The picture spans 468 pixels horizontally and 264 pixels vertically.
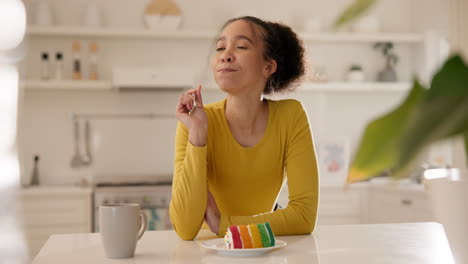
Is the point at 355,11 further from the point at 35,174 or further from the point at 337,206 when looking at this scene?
the point at 35,174

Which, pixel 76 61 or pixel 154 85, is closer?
pixel 154 85

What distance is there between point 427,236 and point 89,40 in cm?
371

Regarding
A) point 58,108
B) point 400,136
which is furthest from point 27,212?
point 400,136

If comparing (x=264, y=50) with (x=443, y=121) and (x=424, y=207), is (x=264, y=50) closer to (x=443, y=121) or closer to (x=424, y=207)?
(x=443, y=121)

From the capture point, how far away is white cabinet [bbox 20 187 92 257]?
13.6ft

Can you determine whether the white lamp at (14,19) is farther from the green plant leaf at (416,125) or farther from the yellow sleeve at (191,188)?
the green plant leaf at (416,125)

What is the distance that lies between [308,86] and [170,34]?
3.95ft

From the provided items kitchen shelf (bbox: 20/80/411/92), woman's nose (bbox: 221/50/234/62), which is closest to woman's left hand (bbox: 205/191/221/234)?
woman's nose (bbox: 221/50/234/62)

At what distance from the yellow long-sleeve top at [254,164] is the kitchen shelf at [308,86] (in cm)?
250

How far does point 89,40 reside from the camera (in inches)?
185

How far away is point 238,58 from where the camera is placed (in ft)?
6.49

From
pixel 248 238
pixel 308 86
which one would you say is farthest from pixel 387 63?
pixel 248 238

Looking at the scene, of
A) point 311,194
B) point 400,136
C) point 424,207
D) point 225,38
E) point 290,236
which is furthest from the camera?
point 424,207

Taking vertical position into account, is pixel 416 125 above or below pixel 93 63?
above
